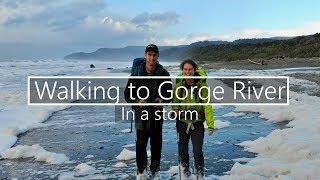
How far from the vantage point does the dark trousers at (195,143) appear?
6395mm

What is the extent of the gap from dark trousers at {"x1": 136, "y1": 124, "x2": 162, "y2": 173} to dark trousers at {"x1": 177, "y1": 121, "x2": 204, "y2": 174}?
13.9 inches

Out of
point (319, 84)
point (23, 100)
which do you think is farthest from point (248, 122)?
point (23, 100)

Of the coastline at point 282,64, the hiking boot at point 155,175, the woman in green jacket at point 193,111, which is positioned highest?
the coastline at point 282,64

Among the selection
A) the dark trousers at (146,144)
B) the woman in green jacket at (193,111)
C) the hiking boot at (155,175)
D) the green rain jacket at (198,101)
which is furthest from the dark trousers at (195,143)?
the hiking boot at (155,175)

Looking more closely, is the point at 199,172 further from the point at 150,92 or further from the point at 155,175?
the point at 150,92

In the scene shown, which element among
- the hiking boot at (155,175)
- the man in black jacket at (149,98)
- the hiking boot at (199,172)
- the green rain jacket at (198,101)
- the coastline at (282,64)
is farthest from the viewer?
the coastline at (282,64)

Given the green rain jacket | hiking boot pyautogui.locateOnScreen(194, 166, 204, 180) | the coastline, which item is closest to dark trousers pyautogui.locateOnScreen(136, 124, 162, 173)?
the green rain jacket

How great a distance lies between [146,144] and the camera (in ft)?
22.0

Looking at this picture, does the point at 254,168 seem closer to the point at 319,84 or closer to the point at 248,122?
the point at 248,122

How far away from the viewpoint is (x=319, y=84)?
22.1 meters

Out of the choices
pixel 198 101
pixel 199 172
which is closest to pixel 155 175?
pixel 199 172

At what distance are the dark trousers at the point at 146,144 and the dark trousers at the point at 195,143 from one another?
0.35 m

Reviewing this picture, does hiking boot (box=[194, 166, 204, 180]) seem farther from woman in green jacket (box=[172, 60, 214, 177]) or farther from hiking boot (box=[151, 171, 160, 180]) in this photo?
hiking boot (box=[151, 171, 160, 180])

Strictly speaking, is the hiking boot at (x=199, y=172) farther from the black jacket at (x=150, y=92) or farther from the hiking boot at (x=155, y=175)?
the black jacket at (x=150, y=92)
